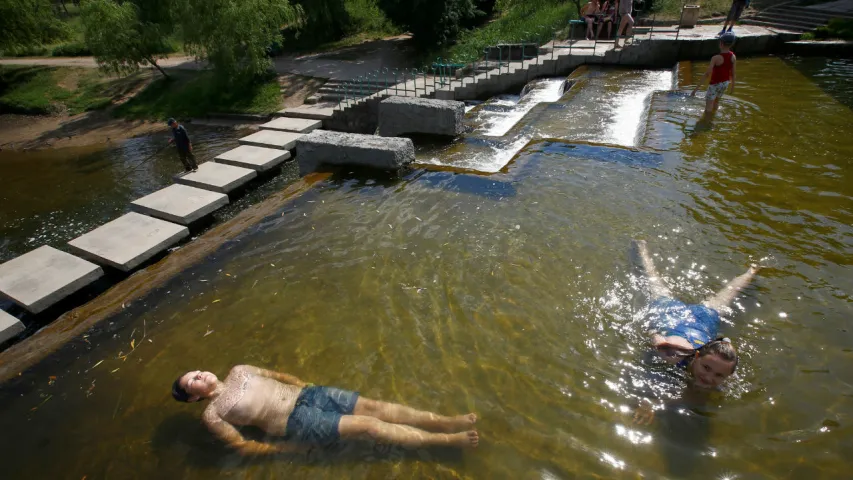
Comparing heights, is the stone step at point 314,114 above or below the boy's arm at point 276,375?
above

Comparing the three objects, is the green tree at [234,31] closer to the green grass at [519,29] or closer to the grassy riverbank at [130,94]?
→ the grassy riverbank at [130,94]

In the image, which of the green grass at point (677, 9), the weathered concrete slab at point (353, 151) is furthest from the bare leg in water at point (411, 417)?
the green grass at point (677, 9)

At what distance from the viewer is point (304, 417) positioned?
3.53 m

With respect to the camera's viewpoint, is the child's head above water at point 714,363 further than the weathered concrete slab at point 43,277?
No

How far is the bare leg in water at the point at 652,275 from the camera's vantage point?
4.52 metres

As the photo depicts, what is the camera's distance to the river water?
329cm

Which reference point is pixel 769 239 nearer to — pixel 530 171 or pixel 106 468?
pixel 530 171

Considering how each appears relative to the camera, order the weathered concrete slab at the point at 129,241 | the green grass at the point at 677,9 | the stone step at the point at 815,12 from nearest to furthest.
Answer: the weathered concrete slab at the point at 129,241 < the stone step at the point at 815,12 < the green grass at the point at 677,9

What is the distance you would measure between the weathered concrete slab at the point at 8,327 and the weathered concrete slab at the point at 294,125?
7995 mm

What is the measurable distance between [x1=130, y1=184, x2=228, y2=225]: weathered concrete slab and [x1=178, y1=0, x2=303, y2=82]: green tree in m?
12.4

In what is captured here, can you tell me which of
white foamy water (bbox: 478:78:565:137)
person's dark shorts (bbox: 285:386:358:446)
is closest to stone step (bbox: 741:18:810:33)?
white foamy water (bbox: 478:78:565:137)

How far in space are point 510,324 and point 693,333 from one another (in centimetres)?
163

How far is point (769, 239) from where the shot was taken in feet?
17.0

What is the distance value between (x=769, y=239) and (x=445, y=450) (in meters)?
4.75
